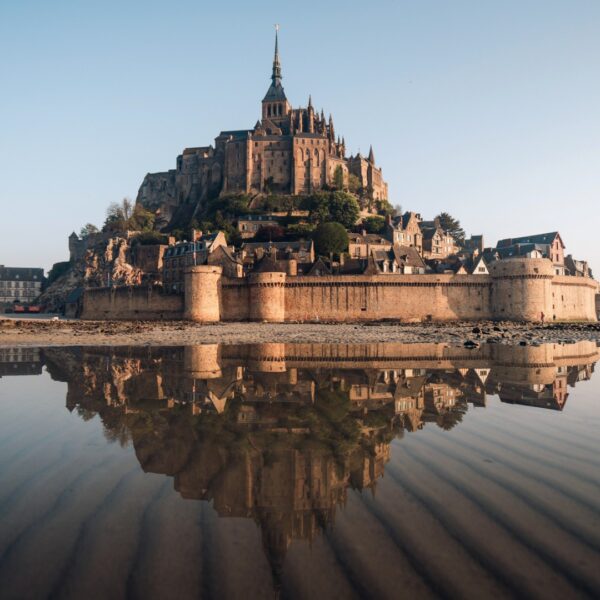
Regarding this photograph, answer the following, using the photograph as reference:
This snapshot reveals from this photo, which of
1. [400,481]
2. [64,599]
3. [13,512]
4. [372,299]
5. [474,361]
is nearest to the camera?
[64,599]

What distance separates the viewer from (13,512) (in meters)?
5.36

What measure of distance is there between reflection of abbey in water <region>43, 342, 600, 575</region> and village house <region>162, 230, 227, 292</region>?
100 feet

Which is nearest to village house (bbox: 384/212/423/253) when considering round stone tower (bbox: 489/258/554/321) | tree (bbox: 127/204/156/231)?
round stone tower (bbox: 489/258/554/321)

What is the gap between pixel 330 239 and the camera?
52.3 m

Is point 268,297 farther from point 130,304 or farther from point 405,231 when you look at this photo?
point 405,231

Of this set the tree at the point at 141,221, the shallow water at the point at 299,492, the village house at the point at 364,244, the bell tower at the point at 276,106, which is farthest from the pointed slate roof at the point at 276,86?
the shallow water at the point at 299,492

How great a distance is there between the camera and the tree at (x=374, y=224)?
60.0m

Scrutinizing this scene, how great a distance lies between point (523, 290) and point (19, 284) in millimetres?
70807

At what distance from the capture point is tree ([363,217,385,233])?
60.0 meters

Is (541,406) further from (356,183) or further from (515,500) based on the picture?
(356,183)

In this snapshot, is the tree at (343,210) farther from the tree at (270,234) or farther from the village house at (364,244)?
the tree at (270,234)

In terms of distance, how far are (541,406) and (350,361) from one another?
26.3 ft

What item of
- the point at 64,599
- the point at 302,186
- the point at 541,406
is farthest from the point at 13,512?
the point at 302,186

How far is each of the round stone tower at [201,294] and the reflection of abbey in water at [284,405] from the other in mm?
20866
